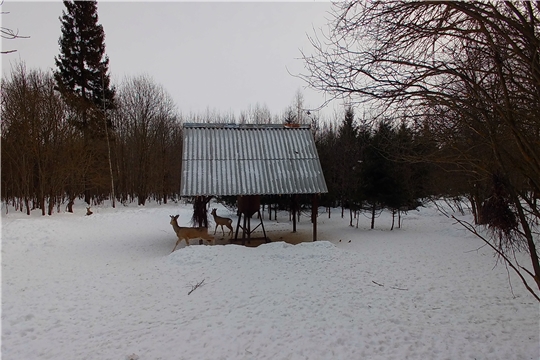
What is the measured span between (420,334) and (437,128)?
124 inches

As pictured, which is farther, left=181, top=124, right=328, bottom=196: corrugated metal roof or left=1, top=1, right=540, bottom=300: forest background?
left=181, top=124, right=328, bottom=196: corrugated metal roof

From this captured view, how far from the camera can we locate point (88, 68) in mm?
23219

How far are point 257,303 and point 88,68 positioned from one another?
23.6m

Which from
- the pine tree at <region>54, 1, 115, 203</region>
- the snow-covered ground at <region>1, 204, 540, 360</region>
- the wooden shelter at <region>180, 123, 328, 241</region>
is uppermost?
the pine tree at <region>54, 1, 115, 203</region>

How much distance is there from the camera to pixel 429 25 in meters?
3.17

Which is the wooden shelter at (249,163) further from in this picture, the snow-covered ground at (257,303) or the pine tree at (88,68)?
the pine tree at (88,68)

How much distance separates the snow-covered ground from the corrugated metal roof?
224 cm

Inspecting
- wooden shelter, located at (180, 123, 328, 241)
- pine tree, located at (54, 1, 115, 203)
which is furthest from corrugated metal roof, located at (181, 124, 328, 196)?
pine tree, located at (54, 1, 115, 203)

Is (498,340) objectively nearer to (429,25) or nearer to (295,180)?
(429,25)

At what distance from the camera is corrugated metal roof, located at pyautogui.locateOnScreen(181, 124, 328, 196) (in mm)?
11656

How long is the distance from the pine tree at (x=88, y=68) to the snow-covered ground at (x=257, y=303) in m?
11.8

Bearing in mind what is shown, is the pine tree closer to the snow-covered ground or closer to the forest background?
the forest background

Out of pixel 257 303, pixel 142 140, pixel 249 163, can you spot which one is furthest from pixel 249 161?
pixel 142 140

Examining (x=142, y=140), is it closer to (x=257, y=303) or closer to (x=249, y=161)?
(x=249, y=161)
